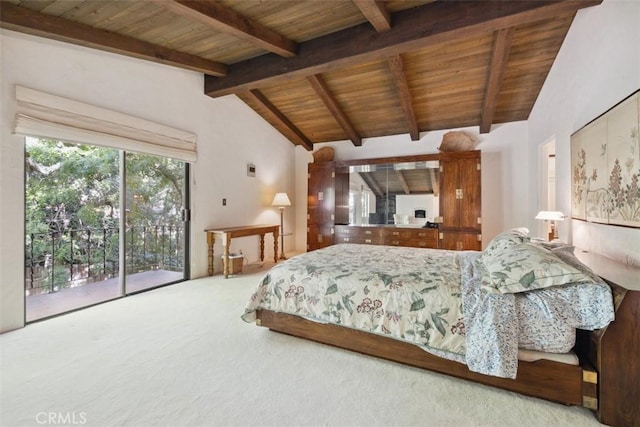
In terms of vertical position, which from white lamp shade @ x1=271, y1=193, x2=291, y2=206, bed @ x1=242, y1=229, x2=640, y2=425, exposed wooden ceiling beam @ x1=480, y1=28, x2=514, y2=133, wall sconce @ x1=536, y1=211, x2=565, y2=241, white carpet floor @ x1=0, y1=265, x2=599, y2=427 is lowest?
white carpet floor @ x1=0, y1=265, x2=599, y2=427

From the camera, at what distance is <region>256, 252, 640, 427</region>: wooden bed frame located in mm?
1356

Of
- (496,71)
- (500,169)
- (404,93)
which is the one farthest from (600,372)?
(500,169)

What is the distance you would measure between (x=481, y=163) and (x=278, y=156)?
394cm

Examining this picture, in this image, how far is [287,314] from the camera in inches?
91.8

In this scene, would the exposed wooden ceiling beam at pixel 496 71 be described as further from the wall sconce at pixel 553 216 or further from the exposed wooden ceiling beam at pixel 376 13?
the wall sconce at pixel 553 216

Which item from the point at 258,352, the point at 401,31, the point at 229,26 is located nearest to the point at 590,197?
the point at 401,31

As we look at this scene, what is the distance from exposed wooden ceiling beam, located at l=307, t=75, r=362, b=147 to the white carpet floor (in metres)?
3.51

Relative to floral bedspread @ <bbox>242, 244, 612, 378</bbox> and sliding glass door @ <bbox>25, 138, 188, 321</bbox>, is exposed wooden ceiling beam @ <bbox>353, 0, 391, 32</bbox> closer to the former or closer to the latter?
floral bedspread @ <bbox>242, 244, 612, 378</bbox>

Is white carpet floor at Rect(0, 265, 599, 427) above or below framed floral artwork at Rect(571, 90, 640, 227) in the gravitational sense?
below

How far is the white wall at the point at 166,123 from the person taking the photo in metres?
2.47

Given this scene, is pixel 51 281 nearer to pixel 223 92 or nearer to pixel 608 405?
pixel 223 92

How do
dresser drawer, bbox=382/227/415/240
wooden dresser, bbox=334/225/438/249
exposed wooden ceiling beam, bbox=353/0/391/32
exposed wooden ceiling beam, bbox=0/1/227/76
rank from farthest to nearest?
dresser drawer, bbox=382/227/415/240 < wooden dresser, bbox=334/225/438/249 < exposed wooden ceiling beam, bbox=353/0/391/32 < exposed wooden ceiling beam, bbox=0/1/227/76

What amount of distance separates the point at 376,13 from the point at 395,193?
3223 millimetres

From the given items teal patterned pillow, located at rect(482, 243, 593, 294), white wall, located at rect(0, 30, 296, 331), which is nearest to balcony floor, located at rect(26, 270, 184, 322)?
white wall, located at rect(0, 30, 296, 331)
